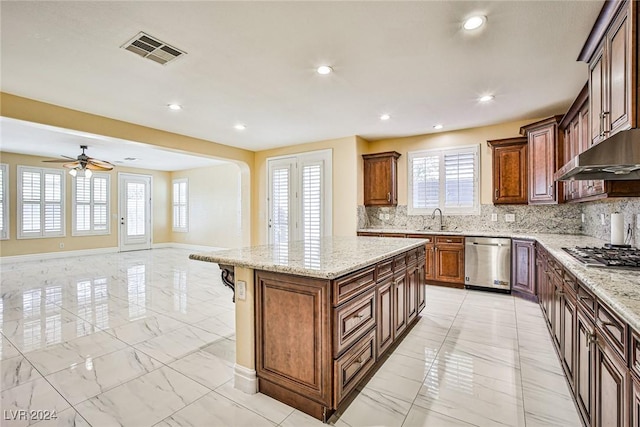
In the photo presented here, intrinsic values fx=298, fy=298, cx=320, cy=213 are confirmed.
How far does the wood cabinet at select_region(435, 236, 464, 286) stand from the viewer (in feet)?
15.4

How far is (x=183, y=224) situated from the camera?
33.4 feet

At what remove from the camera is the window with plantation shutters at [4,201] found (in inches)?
279

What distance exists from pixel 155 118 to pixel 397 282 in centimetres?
418

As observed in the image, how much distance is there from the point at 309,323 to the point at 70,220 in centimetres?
939

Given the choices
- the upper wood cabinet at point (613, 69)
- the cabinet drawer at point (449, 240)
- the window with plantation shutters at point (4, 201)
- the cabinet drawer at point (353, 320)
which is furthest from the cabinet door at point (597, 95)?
the window with plantation shutters at point (4, 201)

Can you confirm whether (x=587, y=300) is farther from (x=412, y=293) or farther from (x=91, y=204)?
(x=91, y=204)

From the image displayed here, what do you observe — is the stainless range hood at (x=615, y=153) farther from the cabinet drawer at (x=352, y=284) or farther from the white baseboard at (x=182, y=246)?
the white baseboard at (x=182, y=246)

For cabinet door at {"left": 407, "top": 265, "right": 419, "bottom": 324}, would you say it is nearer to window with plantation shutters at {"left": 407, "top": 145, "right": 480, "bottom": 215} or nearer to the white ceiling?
the white ceiling

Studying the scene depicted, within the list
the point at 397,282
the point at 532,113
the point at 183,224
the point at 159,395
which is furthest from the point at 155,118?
the point at 183,224

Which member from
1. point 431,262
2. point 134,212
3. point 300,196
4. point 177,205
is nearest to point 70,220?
point 134,212

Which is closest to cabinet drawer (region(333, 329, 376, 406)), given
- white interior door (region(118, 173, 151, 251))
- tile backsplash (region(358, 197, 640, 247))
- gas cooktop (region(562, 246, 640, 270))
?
gas cooktop (region(562, 246, 640, 270))

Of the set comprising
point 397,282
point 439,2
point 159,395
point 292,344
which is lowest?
point 159,395

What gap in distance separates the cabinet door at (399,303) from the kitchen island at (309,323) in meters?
0.25

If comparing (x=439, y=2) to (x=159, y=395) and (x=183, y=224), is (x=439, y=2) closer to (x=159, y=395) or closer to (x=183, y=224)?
(x=159, y=395)
